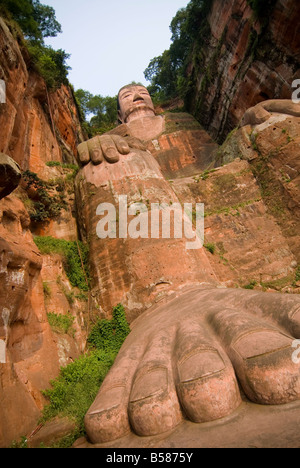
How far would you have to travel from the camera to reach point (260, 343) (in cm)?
216

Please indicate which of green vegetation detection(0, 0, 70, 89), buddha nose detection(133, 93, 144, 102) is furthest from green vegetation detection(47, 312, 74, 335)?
buddha nose detection(133, 93, 144, 102)

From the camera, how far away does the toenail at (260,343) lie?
205 cm

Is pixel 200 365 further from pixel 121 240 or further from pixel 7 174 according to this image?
pixel 121 240

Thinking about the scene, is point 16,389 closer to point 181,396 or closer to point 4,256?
point 4,256

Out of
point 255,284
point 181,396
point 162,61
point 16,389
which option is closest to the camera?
point 181,396

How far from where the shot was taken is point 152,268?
19.9 ft

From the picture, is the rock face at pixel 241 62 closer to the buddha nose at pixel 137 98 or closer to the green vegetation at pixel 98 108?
the buddha nose at pixel 137 98

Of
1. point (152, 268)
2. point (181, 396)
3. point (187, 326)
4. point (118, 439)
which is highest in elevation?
point (152, 268)

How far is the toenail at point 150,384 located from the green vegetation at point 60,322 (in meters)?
3.24

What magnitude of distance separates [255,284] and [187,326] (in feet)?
17.7

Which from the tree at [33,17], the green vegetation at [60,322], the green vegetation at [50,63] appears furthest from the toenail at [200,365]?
the green vegetation at [50,63]

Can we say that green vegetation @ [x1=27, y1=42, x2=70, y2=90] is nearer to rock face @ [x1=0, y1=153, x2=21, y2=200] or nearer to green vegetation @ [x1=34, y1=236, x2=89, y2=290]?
green vegetation @ [x1=34, y1=236, x2=89, y2=290]

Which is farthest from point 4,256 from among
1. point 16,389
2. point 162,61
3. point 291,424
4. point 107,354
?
point 162,61

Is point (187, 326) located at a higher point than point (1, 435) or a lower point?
higher
